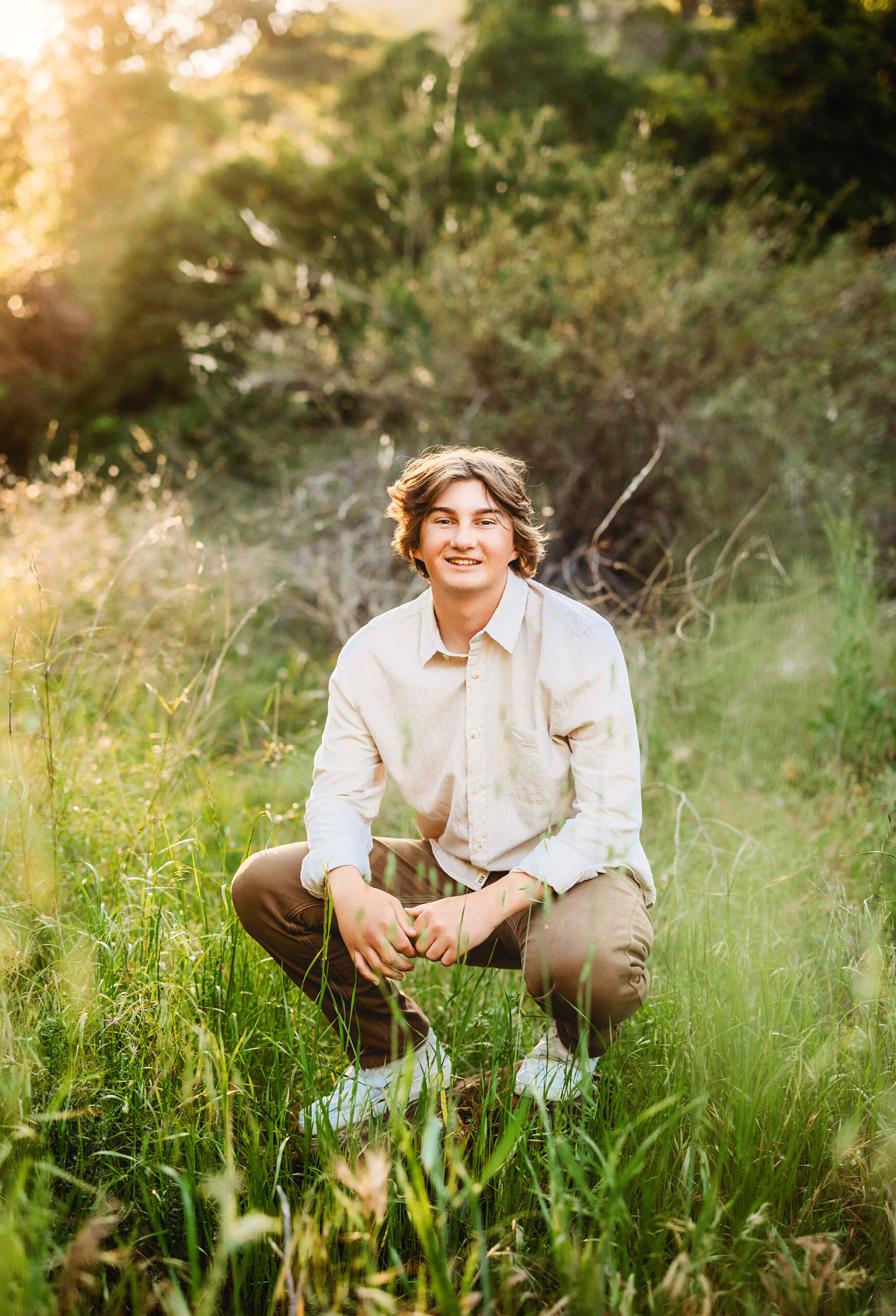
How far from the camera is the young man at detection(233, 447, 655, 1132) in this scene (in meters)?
1.61

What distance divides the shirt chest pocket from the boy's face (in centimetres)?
33

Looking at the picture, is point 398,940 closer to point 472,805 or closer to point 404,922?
point 404,922

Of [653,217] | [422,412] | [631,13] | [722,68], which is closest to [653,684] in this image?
[422,412]

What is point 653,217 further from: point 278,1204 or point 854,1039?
point 278,1204

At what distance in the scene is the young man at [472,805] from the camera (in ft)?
5.27

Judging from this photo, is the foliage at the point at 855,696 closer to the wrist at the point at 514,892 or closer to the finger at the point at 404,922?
the wrist at the point at 514,892

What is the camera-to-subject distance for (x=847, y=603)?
9.76 feet

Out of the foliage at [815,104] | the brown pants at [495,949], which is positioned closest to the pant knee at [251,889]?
the brown pants at [495,949]

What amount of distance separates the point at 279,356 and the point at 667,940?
5.34 m

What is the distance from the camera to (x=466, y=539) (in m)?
1.76

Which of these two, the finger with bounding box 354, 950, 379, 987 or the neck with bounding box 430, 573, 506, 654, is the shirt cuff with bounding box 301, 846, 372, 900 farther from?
the neck with bounding box 430, 573, 506, 654

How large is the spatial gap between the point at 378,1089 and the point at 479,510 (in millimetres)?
1206

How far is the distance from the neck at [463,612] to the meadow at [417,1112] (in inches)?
24.7

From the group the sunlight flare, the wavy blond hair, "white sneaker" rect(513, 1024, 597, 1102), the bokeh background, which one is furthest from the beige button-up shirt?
the sunlight flare
